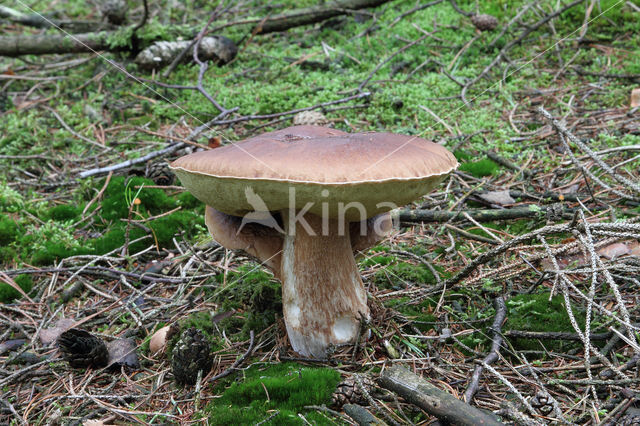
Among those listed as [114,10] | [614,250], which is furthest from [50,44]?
[614,250]

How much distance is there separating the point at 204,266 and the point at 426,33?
336 cm

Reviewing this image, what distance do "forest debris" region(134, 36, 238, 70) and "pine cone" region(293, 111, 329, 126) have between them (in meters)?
1.52

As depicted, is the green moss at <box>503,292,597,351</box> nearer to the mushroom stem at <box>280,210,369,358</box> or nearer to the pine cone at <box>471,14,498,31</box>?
the mushroom stem at <box>280,210,369,358</box>

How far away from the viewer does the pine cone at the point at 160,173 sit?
323cm

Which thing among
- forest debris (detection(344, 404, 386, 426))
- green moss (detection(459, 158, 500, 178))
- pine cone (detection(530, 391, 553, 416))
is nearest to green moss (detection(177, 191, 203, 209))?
green moss (detection(459, 158, 500, 178))

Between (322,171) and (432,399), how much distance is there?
747 millimetres

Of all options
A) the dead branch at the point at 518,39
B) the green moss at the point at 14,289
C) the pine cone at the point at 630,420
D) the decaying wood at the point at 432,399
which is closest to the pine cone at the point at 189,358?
the decaying wood at the point at 432,399

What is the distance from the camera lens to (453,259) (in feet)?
7.82

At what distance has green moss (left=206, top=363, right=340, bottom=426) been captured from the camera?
143cm

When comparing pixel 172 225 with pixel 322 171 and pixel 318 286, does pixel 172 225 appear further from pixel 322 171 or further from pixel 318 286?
pixel 322 171

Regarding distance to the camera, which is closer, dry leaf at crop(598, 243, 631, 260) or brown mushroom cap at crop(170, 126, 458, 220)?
brown mushroom cap at crop(170, 126, 458, 220)

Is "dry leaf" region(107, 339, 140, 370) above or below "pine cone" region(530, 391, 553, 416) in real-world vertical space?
below

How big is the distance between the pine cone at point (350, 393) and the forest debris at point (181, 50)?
12.7 feet

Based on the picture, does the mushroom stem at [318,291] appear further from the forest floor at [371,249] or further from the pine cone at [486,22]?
the pine cone at [486,22]
